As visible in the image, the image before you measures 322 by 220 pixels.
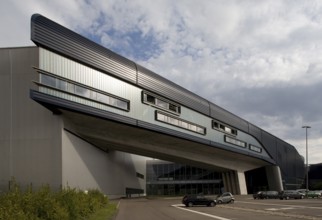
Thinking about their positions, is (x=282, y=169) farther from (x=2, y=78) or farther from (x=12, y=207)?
(x=12, y=207)

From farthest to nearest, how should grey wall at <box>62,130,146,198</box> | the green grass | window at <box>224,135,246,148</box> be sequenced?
window at <box>224,135,246,148</box>
grey wall at <box>62,130,146,198</box>
the green grass

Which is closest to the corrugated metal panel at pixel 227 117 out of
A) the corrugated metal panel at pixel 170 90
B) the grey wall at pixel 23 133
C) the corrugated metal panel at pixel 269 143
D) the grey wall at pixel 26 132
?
the corrugated metal panel at pixel 170 90

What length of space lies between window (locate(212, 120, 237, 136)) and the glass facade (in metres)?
22.2

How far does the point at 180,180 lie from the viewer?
101312 millimetres

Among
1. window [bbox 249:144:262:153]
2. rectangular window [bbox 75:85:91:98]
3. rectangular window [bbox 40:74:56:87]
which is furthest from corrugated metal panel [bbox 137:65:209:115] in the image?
window [bbox 249:144:262:153]

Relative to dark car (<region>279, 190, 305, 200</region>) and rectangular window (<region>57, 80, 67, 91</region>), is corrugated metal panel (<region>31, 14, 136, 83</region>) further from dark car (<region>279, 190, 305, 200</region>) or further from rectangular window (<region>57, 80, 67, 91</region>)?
dark car (<region>279, 190, 305, 200</region>)

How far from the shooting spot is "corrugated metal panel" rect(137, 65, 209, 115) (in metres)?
53.0

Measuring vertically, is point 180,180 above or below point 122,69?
below

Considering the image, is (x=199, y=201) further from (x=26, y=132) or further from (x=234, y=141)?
(x=234, y=141)

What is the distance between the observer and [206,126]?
70000 mm

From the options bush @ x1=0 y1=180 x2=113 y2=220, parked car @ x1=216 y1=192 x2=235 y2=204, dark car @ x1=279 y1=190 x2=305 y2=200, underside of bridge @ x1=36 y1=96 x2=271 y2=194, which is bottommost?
dark car @ x1=279 y1=190 x2=305 y2=200

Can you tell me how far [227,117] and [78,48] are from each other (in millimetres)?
43043

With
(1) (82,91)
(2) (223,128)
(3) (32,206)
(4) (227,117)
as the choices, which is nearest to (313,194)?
(2) (223,128)

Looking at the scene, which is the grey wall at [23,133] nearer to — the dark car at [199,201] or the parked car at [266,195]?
the dark car at [199,201]
